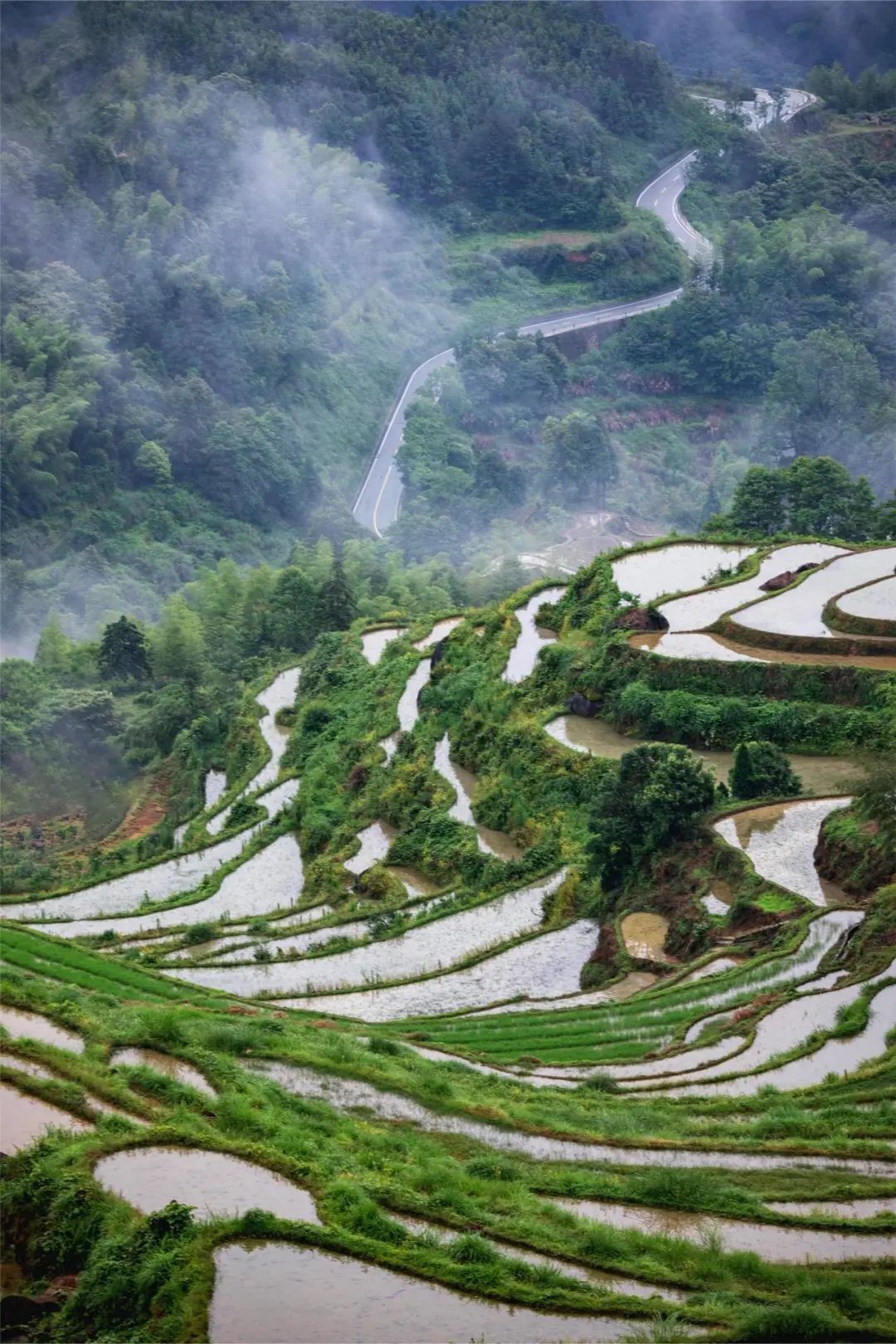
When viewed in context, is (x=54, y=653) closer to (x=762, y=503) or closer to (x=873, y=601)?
(x=762, y=503)

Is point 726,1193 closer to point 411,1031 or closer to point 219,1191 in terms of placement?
point 219,1191

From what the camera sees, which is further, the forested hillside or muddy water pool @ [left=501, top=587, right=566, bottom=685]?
the forested hillside

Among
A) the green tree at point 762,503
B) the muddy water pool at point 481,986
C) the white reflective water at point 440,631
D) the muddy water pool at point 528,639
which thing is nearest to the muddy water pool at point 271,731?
the white reflective water at point 440,631

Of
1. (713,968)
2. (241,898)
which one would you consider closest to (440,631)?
(241,898)

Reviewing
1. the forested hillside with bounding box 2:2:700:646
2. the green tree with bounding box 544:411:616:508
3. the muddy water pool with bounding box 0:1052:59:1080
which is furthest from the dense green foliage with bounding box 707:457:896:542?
the muddy water pool with bounding box 0:1052:59:1080

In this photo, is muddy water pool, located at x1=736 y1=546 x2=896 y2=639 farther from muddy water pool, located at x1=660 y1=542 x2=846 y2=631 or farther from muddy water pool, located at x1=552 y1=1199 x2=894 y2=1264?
muddy water pool, located at x1=552 y1=1199 x2=894 y2=1264

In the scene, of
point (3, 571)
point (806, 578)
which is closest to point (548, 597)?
point (806, 578)

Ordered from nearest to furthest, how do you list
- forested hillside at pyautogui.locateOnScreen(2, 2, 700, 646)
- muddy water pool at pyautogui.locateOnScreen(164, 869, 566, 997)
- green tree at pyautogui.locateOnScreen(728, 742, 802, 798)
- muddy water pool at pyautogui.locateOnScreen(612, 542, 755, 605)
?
muddy water pool at pyautogui.locateOnScreen(164, 869, 566, 997) → green tree at pyautogui.locateOnScreen(728, 742, 802, 798) → muddy water pool at pyautogui.locateOnScreen(612, 542, 755, 605) → forested hillside at pyautogui.locateOnScreen(2, 2, 700, 646)
